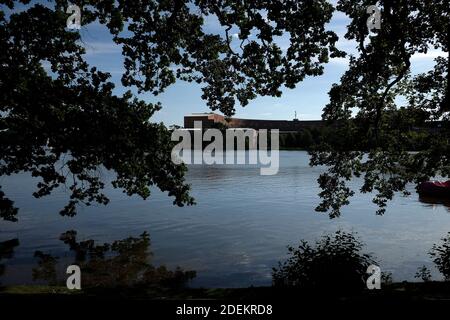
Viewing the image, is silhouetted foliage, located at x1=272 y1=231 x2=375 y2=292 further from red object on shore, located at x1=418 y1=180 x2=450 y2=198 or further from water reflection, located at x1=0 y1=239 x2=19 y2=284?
red object on shore, located at x1=418 y1=180 x2=450 y2=198

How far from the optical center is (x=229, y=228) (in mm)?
35344

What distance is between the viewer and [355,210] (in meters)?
44.1

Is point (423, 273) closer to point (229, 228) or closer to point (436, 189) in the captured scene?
point (229, 228)

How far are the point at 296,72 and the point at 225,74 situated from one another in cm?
279

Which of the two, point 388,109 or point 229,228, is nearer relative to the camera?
point 388,109

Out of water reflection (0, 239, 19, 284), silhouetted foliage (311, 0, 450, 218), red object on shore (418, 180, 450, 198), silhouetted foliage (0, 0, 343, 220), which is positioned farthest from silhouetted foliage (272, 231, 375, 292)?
red object on shore (418, 180, 450, 198)

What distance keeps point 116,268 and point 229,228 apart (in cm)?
1331

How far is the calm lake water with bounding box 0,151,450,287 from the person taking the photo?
2448cm

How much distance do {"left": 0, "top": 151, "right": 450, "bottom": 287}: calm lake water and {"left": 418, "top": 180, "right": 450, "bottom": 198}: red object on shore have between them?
1.94 metres

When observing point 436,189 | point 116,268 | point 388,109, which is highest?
point 388,109

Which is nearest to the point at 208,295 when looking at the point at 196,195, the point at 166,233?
the point at 166,233

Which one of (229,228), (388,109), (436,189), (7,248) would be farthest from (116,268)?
(436,189)

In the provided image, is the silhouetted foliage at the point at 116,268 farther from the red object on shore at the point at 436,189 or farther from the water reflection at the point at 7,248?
the red object on shore at the point at 436,189
